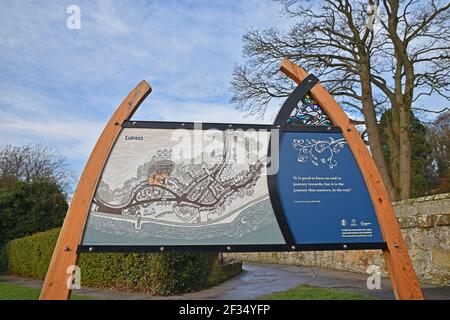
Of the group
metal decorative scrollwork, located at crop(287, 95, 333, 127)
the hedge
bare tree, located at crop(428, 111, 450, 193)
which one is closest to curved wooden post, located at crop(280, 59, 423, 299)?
metal decorative scrollwork, located at crop(287, 95, 333, 127)

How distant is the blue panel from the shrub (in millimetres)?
16060

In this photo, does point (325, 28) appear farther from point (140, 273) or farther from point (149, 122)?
point (149, 122)

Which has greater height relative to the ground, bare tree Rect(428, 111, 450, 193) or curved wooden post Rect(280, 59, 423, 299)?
bare tree Rect(428, 111, 450, 193)

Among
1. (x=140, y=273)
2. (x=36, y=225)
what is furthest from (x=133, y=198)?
(x=36, y=225)

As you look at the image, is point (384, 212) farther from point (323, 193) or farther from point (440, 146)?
point (440, 146)

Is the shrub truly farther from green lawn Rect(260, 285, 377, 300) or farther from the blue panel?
the blue panel

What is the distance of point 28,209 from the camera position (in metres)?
17.1

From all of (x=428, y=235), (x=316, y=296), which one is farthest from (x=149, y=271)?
(x=428, y=235)

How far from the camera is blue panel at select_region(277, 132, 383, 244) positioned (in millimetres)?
3771

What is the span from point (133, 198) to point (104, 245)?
0.53 meters

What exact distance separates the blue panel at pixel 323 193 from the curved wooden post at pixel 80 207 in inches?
67.0

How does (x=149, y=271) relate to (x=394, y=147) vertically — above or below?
below

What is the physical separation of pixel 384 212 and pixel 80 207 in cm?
307
